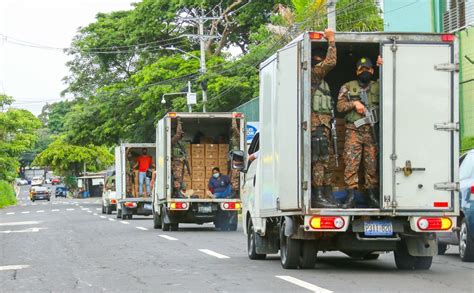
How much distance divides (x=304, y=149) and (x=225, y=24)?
148 feet

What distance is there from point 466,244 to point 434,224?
9.39ft

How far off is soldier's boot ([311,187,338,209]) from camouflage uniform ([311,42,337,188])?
65 millimetres

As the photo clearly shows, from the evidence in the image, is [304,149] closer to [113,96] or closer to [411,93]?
[411,93]

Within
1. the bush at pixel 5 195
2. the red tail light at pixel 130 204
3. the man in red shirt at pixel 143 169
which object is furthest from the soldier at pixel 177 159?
the bush at pixel 5 195

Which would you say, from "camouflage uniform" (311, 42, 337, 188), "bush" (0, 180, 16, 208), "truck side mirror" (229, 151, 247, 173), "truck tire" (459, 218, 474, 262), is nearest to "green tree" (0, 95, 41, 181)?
"bush" (0, 180, 16, 208)

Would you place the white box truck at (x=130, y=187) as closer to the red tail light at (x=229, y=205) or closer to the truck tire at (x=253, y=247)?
the red tail light at (x=229, y=205)

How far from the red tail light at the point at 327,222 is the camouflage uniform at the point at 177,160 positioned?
13.5 metres

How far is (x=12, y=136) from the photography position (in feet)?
272

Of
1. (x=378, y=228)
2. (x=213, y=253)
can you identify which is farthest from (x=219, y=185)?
(x=378, y=228)

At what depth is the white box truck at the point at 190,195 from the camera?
2617cm

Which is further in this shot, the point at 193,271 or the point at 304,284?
the point at 193,271

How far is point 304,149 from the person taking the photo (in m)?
13.0

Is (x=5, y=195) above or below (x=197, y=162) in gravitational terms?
below

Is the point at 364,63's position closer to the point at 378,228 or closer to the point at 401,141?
the point at 401,141
